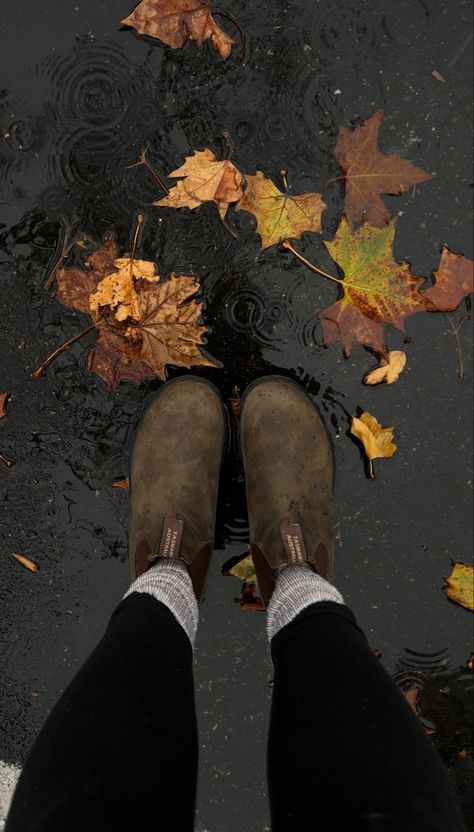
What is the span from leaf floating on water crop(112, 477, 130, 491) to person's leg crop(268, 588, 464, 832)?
0.75m

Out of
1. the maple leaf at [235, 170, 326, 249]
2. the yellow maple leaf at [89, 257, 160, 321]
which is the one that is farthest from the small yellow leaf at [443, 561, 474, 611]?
the yellow maple leaf at [89, 257, 160, 321]

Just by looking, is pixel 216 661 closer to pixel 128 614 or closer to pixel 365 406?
pixel 128 614

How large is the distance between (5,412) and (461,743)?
5.77ft

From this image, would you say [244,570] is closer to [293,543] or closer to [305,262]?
[293,543]

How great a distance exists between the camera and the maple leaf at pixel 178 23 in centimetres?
161

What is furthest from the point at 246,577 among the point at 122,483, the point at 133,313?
the point at 133,313

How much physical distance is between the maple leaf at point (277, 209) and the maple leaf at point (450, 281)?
0.38 meters

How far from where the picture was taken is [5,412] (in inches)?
68.6

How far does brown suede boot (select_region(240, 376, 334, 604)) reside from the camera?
64.6 inches

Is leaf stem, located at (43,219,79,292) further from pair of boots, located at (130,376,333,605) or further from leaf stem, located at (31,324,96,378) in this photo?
pair of boots, located at (130,376,333,605)

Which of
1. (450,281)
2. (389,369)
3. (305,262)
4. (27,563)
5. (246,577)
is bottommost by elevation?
(246,577)

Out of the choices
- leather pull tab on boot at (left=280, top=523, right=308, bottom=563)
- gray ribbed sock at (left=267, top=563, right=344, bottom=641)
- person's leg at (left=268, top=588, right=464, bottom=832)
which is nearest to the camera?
person's leg at (left=268, top=588, right=464, bottom=832)

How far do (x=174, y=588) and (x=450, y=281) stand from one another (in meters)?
1.19

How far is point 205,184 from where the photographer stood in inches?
65.9
